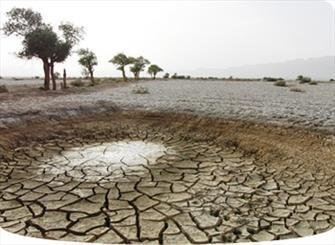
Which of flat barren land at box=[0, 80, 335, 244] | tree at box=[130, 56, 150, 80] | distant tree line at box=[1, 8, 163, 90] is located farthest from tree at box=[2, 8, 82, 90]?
tree at box=[130, 56, 150, 80]

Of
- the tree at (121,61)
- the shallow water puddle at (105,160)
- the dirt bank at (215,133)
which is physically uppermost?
the tree at (121,61)

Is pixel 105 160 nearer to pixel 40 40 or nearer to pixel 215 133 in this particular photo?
pixel 215 133

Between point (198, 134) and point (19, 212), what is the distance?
213 inches

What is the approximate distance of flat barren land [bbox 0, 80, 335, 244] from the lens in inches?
163

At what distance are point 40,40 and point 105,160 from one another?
1580 centimetres

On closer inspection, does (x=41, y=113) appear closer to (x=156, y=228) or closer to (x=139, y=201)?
(x=139, y=201)

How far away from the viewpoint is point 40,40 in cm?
1997

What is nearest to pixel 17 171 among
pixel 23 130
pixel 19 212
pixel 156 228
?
pixel 19 212

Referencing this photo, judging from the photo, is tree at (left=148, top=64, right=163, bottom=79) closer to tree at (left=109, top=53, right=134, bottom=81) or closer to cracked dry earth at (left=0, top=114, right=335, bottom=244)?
tree at (left=109, top=53, right=134, bottom=81)

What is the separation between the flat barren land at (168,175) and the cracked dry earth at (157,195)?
0.02m

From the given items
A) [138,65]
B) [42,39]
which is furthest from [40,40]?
[138,65]

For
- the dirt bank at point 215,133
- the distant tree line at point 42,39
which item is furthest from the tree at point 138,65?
the dirt bank at point 215,133

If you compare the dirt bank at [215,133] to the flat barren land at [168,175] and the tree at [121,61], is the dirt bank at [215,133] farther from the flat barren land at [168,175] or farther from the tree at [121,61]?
the tree at [121,61]

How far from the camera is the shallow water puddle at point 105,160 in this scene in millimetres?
6000
